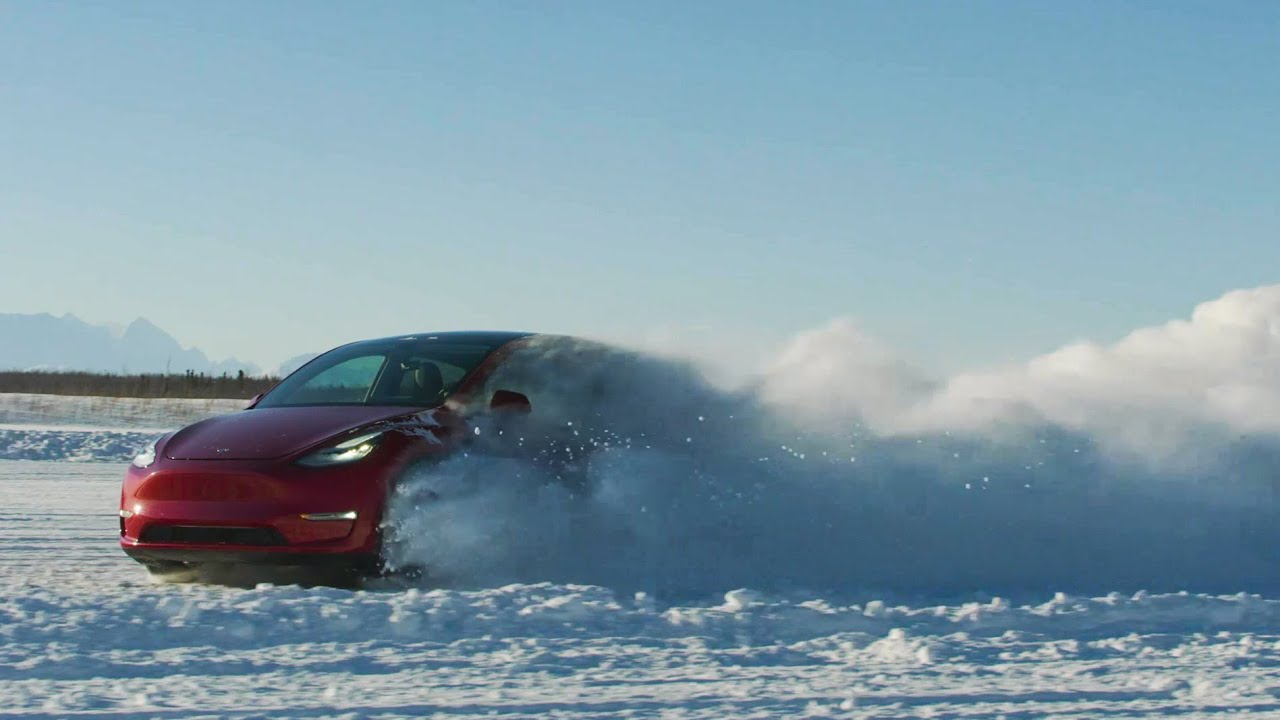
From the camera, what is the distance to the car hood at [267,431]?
6.50 metres

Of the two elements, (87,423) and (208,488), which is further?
(87,423)

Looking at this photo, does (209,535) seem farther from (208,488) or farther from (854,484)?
(854,484)

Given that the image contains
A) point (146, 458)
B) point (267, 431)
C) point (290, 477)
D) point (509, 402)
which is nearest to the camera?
point (290, 477)

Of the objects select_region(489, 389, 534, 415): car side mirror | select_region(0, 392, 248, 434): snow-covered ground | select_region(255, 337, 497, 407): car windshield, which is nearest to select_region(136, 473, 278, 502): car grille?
select_region(255, 337, 497, 407): car windshield

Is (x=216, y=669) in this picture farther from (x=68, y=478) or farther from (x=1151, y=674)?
(x=68, y=478)

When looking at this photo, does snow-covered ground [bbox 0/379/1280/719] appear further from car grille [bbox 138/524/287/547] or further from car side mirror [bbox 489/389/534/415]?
car side mirror [bbox 489/389/534/415]

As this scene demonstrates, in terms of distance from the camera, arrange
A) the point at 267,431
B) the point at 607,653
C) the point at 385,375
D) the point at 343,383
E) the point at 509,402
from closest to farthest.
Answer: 1. the point at 607,653
2. the point at 267,431
3. the point at 509,402
4. the point at 385,375
5. the point at 343,383

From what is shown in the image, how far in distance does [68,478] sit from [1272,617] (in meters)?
12.5

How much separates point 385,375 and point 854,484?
281 cm

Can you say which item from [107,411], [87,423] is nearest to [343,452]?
[87,423]

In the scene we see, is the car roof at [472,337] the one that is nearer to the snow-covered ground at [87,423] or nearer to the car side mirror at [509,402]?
the car side mirror at [509,402]

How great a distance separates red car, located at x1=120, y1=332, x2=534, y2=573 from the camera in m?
6.27

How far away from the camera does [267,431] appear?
6719mm

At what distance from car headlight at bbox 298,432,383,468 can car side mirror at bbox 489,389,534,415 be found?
731mm
